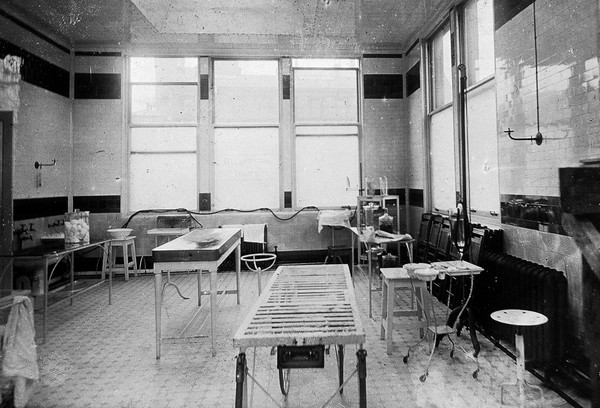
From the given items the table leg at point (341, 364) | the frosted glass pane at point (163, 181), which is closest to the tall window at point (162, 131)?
the frosted glass pane at point (163, 181)

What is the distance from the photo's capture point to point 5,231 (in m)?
5.45

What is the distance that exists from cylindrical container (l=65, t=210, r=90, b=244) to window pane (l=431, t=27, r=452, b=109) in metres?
5.44

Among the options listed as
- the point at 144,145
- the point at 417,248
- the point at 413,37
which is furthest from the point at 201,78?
the point at 417,248

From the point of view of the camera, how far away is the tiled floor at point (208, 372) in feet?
8.91

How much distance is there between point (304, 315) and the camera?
2295mm

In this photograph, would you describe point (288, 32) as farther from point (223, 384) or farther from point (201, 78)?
point (223, 384)

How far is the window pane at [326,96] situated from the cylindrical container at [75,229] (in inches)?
170

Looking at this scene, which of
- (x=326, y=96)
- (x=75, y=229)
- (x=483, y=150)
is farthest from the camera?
(x=326, y=96)

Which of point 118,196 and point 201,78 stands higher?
point 201,78

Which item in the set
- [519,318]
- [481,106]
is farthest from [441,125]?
[519,318]

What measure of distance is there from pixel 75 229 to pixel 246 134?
3.72 m

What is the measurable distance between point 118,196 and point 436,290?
5.78 meters

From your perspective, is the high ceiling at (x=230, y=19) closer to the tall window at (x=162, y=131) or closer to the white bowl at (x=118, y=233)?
the tall window at (x=162, y=131)

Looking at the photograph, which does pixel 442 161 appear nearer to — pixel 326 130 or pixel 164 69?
pixel 326 130
